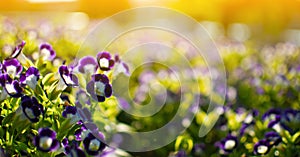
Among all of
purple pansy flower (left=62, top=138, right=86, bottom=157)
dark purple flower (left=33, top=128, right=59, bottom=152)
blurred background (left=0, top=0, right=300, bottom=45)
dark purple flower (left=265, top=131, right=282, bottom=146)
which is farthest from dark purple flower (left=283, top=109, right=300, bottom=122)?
blurred background (left=0, top=0, right=300, bottom=45)

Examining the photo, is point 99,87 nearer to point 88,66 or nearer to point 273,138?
point 88,66

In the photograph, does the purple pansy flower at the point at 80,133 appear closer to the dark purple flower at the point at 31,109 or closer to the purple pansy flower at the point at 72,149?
the purple pansy flower at the point at 72,149

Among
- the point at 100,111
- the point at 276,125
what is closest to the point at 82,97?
the point at 100,111

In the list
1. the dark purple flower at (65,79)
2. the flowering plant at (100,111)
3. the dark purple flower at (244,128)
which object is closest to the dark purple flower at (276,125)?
the flowering plant at (100,111)

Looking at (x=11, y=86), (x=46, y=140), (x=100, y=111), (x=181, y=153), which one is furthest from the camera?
(x=181, y=153)

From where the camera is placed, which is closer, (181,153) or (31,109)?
(31,109)
